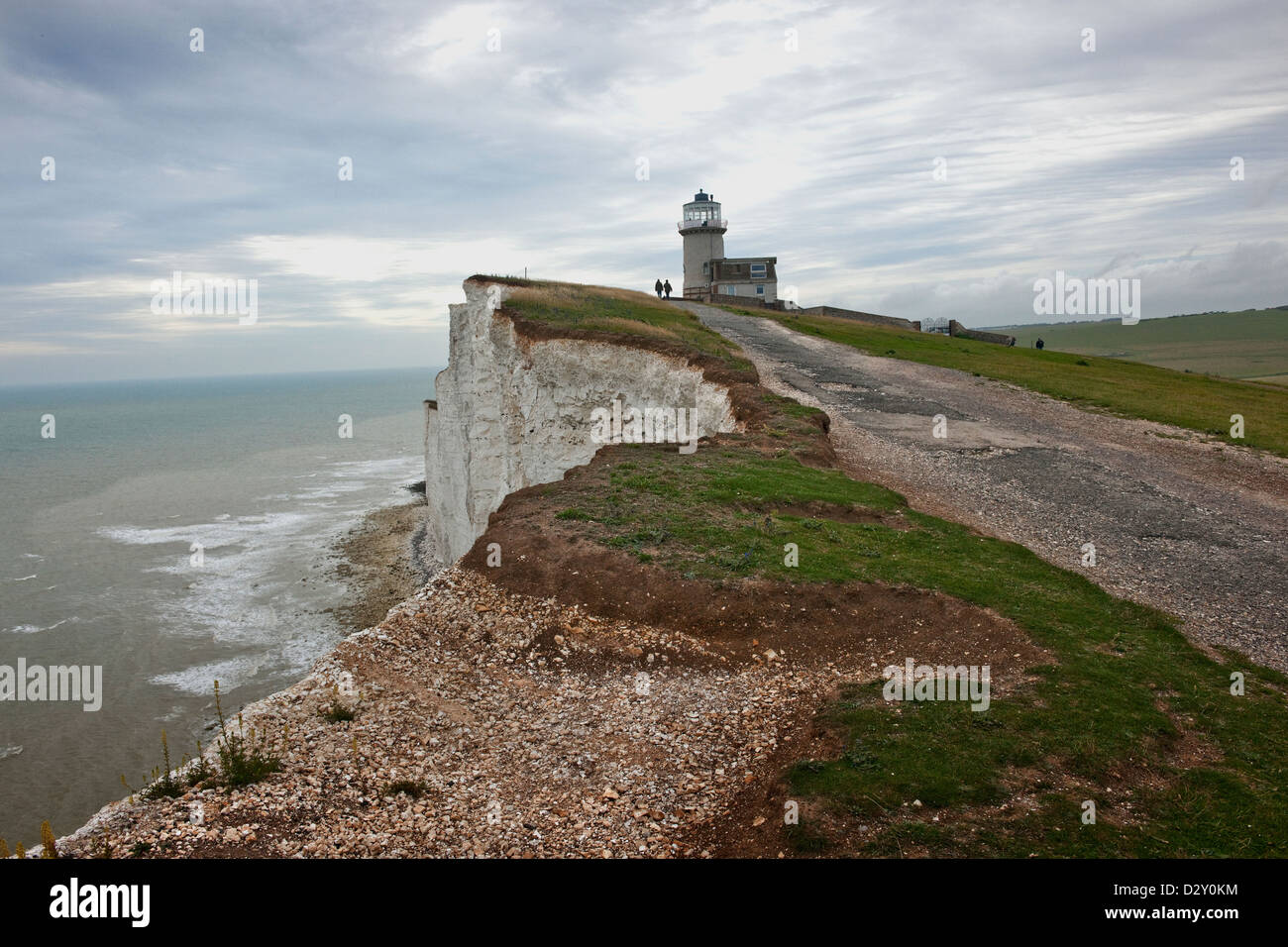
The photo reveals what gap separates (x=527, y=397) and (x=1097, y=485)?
64.7 feet

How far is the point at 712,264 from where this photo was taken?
68.5 m

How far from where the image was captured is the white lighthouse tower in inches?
2697

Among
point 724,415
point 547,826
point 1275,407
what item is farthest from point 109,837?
point 1275,407

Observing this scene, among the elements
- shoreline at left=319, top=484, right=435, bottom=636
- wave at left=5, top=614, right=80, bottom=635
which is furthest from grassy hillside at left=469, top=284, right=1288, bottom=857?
wave at left=5, top=614, right=80, bottom=635

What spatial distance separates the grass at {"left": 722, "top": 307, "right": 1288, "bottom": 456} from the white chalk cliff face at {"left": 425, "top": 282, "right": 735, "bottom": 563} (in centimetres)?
1621

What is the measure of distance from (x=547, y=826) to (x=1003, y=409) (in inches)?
1055

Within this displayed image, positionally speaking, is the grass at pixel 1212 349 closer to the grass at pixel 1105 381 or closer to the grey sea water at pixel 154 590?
the grass at pixel 1105 381

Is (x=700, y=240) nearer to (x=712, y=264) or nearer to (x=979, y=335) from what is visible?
(x=712, y=264)

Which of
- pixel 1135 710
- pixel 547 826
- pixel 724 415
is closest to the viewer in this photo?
pixel 547 826

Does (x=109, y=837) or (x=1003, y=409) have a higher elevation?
(x=1003, y=409)

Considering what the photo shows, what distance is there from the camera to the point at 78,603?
33.2m

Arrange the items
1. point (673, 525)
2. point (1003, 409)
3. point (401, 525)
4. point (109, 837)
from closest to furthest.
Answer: point (109, 837), point (673, 525), point (1003, 409), point (401, 525)

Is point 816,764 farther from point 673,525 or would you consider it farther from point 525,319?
point 525,319
